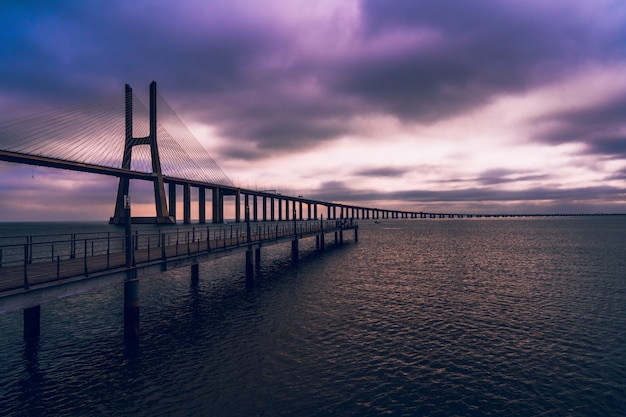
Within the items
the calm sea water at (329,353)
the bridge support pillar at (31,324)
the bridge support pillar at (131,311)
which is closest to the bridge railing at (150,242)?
the bridge support pillar at (131,311)

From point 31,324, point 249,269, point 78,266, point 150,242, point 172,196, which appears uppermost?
point 172,196

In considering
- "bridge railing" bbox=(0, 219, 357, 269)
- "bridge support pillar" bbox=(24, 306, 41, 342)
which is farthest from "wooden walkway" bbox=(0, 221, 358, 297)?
"bridge support pillar" bbox=(24, 306, 41, 342)

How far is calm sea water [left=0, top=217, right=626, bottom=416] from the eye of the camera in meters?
12.3

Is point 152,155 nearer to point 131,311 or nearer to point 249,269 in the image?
point 249,269

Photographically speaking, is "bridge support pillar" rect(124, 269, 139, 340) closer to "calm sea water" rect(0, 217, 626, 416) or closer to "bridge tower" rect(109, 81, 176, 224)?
"calm sea water" rect(0, 217, 626, 416)

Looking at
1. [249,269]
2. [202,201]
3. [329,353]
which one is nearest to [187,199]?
[202,201]

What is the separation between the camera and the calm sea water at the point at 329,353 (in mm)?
12320

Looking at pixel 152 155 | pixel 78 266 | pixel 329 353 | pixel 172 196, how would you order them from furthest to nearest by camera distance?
pixel 172 196 < pixel 152 155 < pixel 78 266 < pixel 329 353

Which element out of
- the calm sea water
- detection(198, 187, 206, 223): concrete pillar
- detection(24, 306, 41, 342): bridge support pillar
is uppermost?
detection(198, 187, 206, 223): concrete pillar

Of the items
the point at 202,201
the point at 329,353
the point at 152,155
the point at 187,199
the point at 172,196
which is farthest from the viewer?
the point at 202,201

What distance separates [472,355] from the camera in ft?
53.3

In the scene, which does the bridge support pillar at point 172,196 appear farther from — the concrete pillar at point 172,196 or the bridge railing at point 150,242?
the bridge railing at point 150,242

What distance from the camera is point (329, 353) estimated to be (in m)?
16.3

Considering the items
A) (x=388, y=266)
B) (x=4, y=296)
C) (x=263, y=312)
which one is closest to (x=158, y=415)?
(x=4, y=296)
